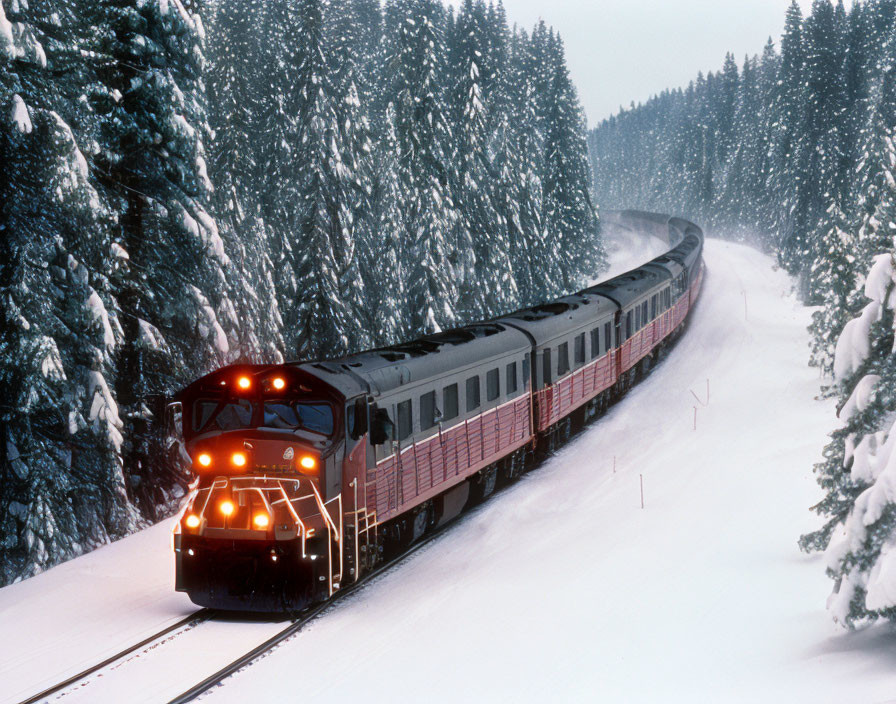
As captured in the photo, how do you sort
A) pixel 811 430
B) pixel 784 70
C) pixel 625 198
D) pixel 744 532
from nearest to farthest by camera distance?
pixel 744 532 < pixel 811 430 < pixel 784 70 < pixel 625 198

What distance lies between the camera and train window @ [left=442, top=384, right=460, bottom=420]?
1814 centimetres

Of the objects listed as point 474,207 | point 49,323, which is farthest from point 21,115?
point 474,207

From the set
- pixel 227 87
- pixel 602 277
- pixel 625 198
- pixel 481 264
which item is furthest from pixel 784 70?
pixel 625 198

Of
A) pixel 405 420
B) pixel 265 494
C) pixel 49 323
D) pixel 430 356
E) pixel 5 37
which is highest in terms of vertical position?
pixel 5 37

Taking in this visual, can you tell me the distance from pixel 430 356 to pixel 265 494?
5.12 meters

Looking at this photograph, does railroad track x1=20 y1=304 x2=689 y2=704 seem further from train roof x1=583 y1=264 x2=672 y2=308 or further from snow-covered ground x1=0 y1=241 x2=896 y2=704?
train roof x1=583 y1=264 x2=672 y2=308

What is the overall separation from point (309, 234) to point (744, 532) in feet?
75.6

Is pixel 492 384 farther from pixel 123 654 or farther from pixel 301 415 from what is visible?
pixel 123 654

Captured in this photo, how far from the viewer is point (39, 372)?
57.3ft

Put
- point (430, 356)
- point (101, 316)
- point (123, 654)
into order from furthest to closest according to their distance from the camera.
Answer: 1. point (101, 316)
2. point (430, 356)
3. point (123, 654)

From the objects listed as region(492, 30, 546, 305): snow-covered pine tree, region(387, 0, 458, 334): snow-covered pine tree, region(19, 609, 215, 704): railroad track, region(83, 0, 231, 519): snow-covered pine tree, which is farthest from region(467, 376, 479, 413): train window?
region(492, 30, 546, 305): snow-covered pine tree

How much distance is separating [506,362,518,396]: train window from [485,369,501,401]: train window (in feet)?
1.88

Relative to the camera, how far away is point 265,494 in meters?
13.2

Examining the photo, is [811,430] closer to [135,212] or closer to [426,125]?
[135,212]
